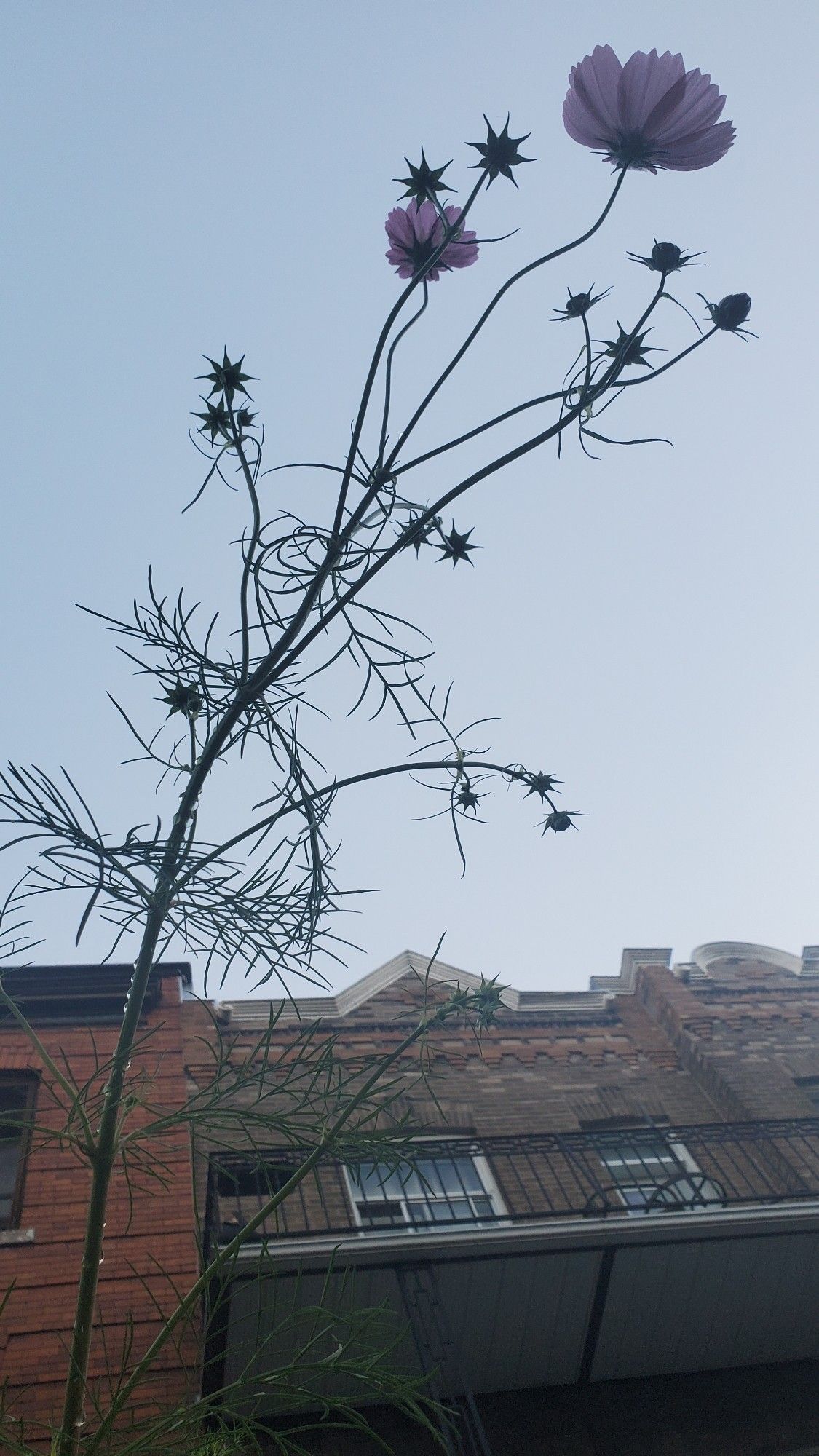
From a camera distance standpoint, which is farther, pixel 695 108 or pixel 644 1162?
pixel 644 1162

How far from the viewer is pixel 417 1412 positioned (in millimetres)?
1894

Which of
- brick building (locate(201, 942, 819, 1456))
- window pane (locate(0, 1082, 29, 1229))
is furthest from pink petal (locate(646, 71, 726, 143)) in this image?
window pane (locate(0, 1082, 29, 1229))

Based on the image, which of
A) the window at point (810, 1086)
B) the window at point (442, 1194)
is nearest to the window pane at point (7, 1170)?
the window at point (442, 1194)

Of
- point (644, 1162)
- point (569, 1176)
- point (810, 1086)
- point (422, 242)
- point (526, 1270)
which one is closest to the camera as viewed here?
point (422, 242)

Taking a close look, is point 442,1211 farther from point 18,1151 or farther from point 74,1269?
point 18,1151

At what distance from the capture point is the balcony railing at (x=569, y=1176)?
8633mm

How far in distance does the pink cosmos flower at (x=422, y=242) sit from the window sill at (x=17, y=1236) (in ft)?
24.5

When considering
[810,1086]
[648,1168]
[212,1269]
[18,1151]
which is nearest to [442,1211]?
[648,1168]

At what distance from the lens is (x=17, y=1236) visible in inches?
286

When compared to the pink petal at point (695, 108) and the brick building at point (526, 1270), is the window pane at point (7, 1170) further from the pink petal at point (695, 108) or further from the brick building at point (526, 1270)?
the pink petal at point (695, 108)

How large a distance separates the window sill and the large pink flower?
25.8 feet

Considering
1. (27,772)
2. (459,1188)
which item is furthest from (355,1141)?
(459,1188)

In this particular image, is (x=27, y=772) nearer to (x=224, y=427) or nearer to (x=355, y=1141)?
(x=224, y=427)

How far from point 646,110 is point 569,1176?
31.3 feet
